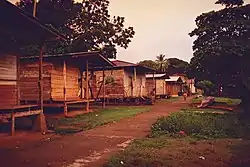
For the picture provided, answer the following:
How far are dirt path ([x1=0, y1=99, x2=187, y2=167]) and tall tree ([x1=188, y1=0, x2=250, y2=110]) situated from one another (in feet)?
38.4

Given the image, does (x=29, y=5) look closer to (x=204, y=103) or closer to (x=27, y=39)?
Result: (x=27, y=39)

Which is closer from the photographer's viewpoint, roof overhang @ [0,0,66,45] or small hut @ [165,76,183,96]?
roof overhang @ [0,0,66,45]

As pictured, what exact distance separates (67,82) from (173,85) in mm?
34920

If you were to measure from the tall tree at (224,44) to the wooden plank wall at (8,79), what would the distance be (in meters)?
13.8

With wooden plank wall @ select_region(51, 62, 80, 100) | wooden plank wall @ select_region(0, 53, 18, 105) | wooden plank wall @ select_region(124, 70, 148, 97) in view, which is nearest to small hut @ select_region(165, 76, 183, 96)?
wooden plank wall @ select_region(124, 70, 148, 97)

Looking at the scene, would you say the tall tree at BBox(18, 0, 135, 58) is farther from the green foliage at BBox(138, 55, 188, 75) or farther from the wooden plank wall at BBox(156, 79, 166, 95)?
the green foliage at BBox(138, 55, 188, 75)

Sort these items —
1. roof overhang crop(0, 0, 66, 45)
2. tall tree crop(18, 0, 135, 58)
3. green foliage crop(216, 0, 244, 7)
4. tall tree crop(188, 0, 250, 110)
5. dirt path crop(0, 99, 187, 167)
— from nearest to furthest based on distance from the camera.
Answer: dirt path crop(0, 99, 187, 167), roof overhang crop(0, 0, 66, 45), tall tree crop(188, 0, 250, 110), green foliage crop(216, 0, 244, 7), tall tree crop(18, 0, 135, 58)

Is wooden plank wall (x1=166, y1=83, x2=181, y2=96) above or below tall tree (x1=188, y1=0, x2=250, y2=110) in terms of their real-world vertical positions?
below

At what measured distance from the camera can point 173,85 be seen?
51.3m

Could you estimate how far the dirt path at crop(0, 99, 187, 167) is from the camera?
6102 millimetres

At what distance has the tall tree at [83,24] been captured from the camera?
82.4ft

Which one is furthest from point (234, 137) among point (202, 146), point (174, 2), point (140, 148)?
point (174, 2)

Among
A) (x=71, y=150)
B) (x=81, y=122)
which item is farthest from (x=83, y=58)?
(x=71, y=150)

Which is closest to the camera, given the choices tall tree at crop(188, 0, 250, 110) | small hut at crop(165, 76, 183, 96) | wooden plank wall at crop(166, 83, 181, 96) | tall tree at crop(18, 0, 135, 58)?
tall tree at crop(188, 0, 250, 110)
